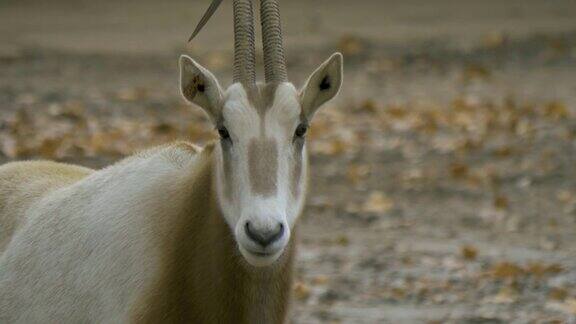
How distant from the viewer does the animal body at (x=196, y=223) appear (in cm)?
548

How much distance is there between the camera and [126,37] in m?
20.8

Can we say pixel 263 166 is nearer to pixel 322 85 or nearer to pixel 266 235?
pixel 266 235

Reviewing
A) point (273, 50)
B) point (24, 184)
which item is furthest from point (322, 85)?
point (24, 184)

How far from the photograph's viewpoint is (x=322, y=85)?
5840mm

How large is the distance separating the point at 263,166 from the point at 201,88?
0.47 m

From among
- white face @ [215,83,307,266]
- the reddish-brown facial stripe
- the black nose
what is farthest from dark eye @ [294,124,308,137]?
the black nose

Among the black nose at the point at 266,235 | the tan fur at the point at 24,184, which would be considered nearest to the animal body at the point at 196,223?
the black nose at the point at 266,235

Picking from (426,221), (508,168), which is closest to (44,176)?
(426,221)

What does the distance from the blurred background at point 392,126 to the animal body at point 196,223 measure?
2.87m

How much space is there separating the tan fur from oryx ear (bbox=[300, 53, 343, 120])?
1460mm

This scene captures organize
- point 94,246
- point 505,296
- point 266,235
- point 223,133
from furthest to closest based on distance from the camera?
point 505,296, point 94,246, point 223,133, point 266,235

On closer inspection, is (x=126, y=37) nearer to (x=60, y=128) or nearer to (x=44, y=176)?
(x=60, y=128)

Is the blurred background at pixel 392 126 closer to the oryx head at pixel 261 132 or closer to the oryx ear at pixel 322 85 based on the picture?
the oryx ear at pixel 322 85

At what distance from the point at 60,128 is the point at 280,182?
9.22 m
